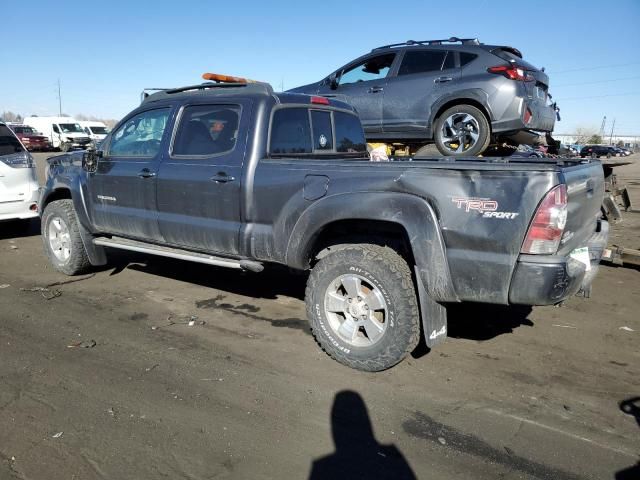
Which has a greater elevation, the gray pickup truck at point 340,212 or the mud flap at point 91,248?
the gray pickup truck at point 340,212

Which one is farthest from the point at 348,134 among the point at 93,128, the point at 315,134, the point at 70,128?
the point at 70,128

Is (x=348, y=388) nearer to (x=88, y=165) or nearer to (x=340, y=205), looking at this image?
(x=340, y=205)

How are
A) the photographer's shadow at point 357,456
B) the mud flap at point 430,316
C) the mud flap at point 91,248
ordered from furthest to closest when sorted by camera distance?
the mud flap at point 91,248 → the mud flap at point 430,316 → the photographer's shadow at point 357,456

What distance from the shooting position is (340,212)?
3508 millimetres

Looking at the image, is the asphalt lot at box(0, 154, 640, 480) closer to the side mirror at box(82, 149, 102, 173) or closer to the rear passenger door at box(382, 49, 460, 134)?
the side mirror at box(82, 149, 102, 173)

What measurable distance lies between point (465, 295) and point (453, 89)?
157 inches

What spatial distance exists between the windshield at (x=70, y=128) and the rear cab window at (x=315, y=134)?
36340 millimetres

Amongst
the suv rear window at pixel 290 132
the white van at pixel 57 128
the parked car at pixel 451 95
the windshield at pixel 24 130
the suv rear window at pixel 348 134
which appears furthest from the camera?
the white van at pixel 57 128

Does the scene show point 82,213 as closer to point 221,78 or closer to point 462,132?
point 221,78

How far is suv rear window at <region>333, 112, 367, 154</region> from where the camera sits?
200 inches

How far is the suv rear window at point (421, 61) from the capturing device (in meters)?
6.75


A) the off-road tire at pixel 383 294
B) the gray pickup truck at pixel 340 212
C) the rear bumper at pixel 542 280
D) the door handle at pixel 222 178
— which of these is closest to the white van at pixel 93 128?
the gray pickup truck at pixel 340 212

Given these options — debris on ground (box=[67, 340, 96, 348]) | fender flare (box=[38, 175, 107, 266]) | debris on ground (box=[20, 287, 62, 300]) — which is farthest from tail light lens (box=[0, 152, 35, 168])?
debris on ground (box=[67, 340, 96, 348])

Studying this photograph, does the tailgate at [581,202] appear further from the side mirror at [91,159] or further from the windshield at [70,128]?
the windshield at [70,128]
